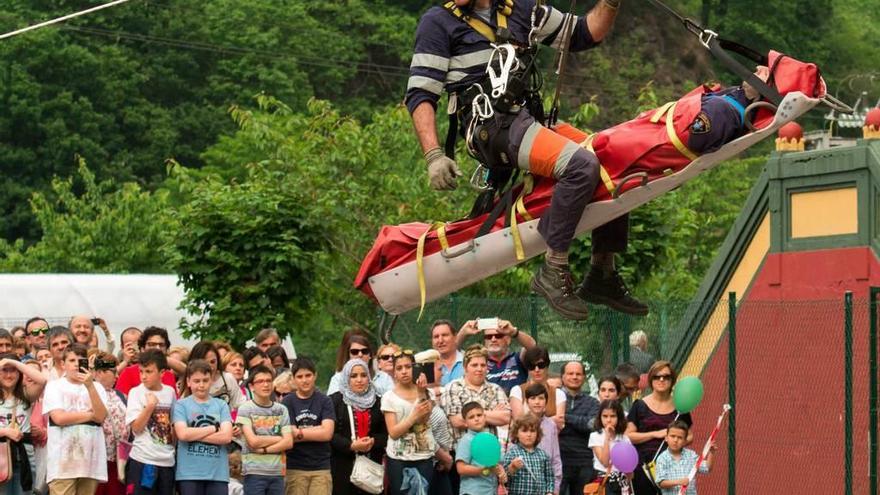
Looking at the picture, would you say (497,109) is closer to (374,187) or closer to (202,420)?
(202,420)

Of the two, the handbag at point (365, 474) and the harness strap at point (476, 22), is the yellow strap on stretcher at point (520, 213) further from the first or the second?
the handbag at point (365, 474)

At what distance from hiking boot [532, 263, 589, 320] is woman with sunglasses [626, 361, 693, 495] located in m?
4.15

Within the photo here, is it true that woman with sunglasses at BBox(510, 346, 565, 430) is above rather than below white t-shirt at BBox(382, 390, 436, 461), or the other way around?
above

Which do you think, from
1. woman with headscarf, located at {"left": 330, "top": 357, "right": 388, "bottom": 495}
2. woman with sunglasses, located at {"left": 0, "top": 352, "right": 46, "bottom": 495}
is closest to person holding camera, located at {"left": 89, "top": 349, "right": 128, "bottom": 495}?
woman with sunglasses, located at {"left": 0, "top": 352, "right": 46, "bottom": 495}

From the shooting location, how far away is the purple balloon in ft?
38.5

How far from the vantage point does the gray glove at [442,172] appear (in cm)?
795

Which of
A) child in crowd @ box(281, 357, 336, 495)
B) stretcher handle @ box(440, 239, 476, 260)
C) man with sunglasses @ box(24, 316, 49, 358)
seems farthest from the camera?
man with sunglasses @ box(24, 316, 49, 358)

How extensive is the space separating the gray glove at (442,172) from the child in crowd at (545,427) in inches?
159

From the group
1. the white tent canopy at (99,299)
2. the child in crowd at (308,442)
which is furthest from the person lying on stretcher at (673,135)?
the white tent canopy at (99,299)

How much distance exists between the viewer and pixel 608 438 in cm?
1209

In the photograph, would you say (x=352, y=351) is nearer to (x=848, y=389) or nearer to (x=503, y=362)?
(x=503, y=362)

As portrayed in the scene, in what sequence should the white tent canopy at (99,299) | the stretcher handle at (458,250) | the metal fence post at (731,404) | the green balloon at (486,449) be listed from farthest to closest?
1. the white tent canopy at (99,299)
2. the metal fence post at (731,404)
3. the green balloon at (486,449)
4. the stretcher handle at (458,250)

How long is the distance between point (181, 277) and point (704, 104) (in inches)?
407

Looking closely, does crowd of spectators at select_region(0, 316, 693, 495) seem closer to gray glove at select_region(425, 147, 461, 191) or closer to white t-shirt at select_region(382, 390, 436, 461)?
white t-shirt at select_region(382, 390, 436, 461)
